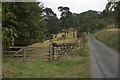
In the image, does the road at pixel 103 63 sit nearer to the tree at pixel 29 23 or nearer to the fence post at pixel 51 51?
the fence post at pixel 51 51

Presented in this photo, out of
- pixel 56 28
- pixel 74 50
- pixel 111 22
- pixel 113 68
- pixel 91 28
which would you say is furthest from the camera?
pixel 74 50

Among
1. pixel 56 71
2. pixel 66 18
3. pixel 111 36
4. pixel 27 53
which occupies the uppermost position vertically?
pixel 66 18

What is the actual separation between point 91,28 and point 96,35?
0.22m

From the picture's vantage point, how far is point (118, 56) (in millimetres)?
7273

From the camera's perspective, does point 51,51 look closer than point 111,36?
No

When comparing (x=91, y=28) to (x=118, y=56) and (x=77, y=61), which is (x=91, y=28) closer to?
(x=118, y=56)

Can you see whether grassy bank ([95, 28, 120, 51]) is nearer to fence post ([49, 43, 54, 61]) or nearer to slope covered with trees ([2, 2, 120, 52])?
slope covered with trees ([2, 2, 120, 52])

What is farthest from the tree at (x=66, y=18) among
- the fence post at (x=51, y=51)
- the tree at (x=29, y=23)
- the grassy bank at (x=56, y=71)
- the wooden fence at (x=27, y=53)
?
the tree at (x=29, y=23)

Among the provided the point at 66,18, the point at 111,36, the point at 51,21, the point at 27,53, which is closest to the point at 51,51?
the point at 27,53

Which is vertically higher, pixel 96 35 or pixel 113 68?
pixel 96 35

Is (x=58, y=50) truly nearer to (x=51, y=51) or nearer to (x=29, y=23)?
(x=51, y=51)

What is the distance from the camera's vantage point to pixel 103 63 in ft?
25.3

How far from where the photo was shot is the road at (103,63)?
6.79 meters

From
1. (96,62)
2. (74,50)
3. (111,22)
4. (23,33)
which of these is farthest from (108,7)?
(23,33)
